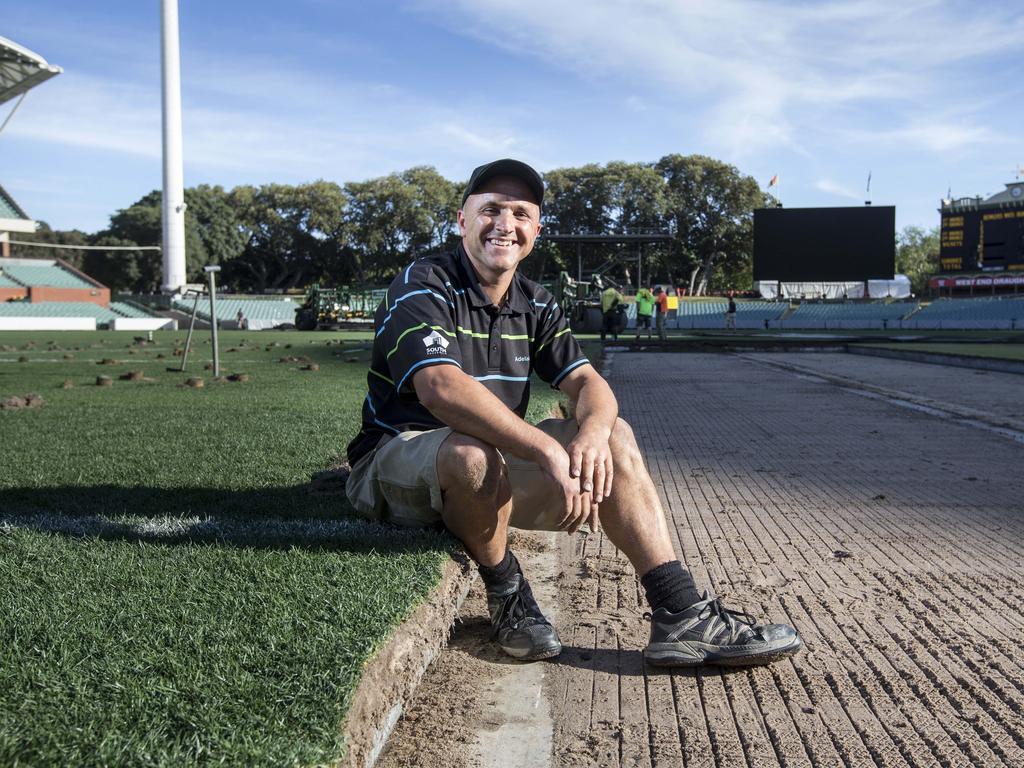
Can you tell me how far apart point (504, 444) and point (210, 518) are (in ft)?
4.43

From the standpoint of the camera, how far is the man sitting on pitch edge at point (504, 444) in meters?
2.52

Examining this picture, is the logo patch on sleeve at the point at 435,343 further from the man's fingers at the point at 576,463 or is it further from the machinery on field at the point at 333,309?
the machinery on field at the point at 333,309

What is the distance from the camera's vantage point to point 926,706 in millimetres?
2178

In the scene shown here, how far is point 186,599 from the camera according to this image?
2.33 metres

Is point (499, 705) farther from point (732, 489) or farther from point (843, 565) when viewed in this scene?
point (732, 489)

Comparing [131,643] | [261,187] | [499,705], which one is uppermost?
[261,187]

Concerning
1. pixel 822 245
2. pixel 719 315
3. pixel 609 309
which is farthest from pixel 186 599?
pixel 719 315

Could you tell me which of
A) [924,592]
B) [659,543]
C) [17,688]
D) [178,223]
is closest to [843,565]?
[924,592]

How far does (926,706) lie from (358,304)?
3995cm

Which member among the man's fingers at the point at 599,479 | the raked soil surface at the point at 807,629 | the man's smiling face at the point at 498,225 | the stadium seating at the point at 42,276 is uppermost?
the stadium seating at the point at 42,276

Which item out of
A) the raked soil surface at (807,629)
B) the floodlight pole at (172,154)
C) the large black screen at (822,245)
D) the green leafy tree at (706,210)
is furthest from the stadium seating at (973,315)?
the floodlight pole at (172,154)

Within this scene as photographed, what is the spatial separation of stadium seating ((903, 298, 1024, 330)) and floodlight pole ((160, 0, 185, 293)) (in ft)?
145

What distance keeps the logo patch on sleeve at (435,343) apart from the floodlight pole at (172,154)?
59.3 m

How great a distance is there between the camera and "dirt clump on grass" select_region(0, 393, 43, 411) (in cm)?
701
